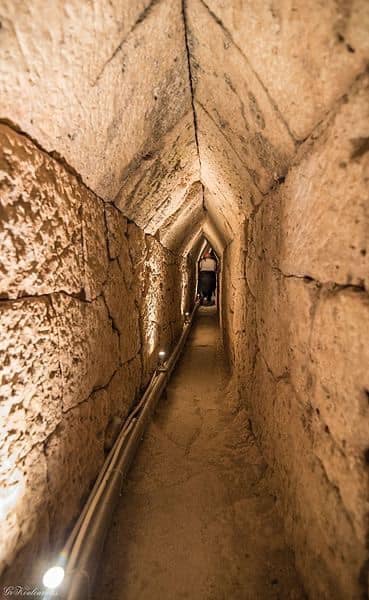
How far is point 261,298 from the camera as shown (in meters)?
2.47

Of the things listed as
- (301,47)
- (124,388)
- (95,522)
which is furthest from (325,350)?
(124,388)

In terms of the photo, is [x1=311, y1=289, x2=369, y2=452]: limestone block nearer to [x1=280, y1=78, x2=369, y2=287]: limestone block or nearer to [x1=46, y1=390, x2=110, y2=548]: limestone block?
[x1=280, y1=78, x2=369, y2=287]: limestone block

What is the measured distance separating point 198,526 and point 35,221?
227 cm

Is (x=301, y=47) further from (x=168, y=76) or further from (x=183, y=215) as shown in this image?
(x=183, y=215)

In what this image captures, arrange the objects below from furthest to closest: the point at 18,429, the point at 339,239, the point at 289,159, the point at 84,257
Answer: the point at 84,257, the point at 289,159, the point at 18,429, the point at 339,239

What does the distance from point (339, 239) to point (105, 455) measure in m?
2.26

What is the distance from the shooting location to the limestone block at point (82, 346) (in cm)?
155

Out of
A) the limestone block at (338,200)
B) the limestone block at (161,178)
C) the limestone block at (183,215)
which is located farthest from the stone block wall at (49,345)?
the limestone block at (183,215)

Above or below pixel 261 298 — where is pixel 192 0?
above

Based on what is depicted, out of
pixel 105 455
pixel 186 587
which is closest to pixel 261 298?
pixel 105 455

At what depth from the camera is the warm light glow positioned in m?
1.22

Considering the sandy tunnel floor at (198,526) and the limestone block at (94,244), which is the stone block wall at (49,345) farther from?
the sandy tunnel floor at (198,526)

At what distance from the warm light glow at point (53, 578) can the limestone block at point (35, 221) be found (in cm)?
129

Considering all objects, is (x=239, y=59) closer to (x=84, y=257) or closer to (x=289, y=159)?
(x=289, y=159)
